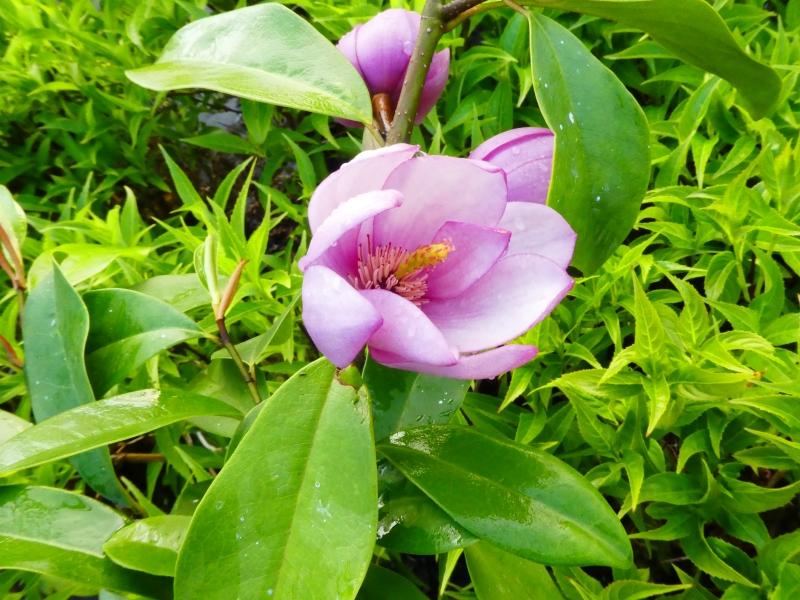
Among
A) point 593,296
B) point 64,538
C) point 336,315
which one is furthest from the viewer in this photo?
point 593,296

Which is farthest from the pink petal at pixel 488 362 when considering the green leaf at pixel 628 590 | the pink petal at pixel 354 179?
the green leaf at pixel 628 590

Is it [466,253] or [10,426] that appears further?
[10,426]

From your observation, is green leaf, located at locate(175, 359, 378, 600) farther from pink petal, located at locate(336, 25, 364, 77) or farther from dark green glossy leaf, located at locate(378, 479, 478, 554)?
pink petal, located at locate(336, 25, 364, 77)

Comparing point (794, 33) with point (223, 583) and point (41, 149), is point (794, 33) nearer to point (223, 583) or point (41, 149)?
point (223, 583)

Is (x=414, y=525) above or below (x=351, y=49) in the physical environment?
below

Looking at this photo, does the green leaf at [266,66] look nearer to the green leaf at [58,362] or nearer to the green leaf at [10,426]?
the green leaf at [58,362]

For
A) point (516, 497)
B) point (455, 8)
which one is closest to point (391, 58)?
point (455, 8)

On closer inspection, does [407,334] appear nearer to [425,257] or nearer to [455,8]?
[425,257]
